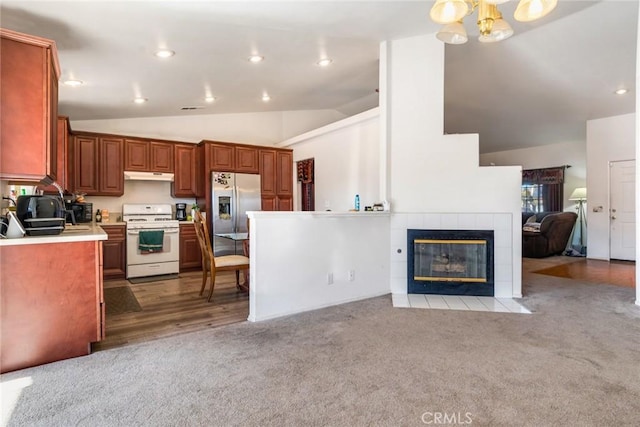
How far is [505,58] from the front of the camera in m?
4.44

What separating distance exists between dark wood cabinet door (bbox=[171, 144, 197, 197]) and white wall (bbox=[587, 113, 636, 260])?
722 cm

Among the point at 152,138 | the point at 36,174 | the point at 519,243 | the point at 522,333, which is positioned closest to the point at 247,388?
the point at 36,174

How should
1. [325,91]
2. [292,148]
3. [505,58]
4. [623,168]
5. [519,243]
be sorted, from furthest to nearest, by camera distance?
[292,148], [623,168], [325,91], [505,58], [519,243]

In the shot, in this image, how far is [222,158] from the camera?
234 inches

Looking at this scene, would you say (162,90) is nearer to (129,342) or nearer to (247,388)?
(129,342)

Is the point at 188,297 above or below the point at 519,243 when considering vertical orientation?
below

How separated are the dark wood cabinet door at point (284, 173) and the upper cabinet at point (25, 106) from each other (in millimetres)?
4399

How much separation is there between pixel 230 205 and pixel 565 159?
7.51 metres

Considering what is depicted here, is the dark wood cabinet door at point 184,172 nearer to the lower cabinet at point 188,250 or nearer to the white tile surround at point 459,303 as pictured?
the lower cabinet at point 188,250

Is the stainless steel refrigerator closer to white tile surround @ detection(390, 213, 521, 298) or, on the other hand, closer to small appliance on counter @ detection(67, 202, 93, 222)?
small appliance on counter @ detection(67, 202, 93, 222)

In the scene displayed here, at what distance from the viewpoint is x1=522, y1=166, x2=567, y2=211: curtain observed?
26.1 feet

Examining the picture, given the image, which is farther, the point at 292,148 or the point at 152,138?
the point at 292,148

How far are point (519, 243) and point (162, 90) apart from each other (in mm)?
4648

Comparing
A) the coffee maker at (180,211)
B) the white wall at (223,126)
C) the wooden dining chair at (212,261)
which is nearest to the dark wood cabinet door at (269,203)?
the white wall at (223,126)
